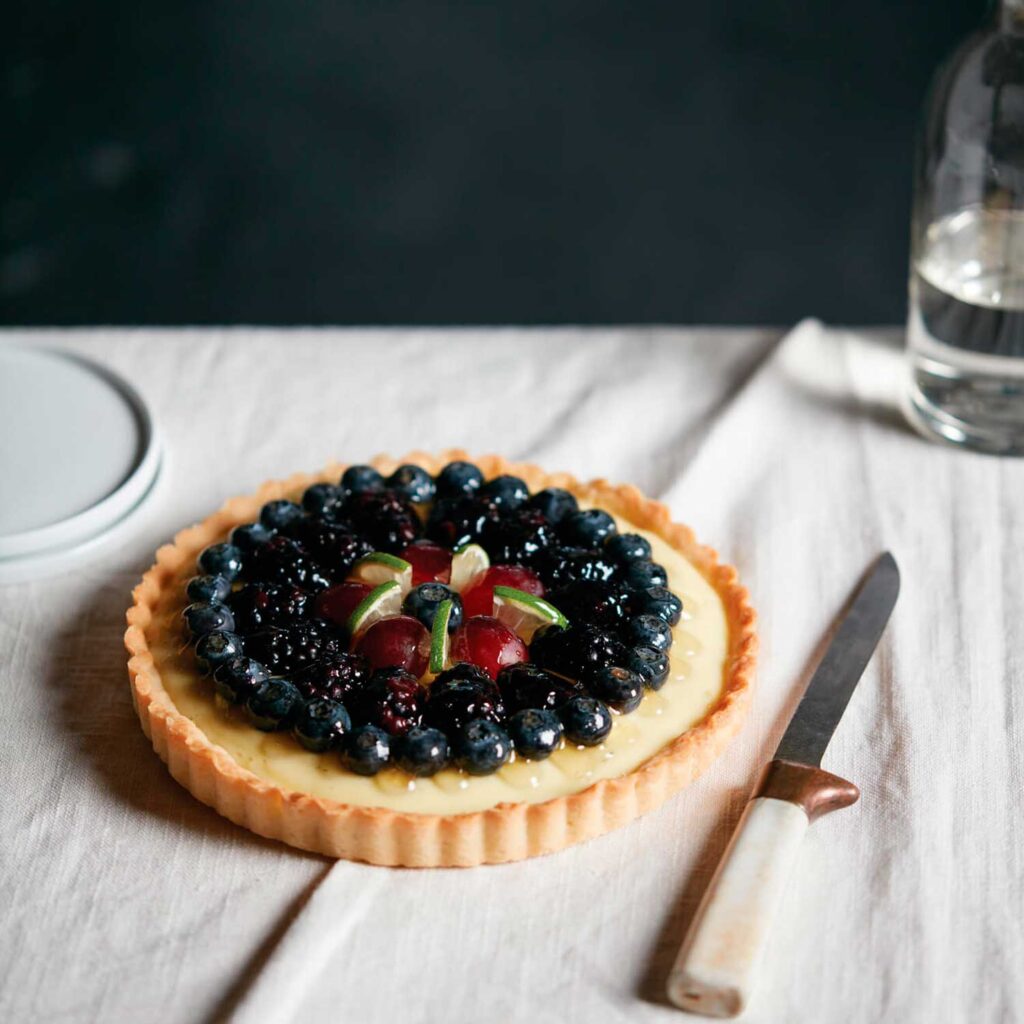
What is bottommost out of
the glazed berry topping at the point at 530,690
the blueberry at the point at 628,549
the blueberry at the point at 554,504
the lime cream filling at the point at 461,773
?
the lime cream filling at the point at 461,773

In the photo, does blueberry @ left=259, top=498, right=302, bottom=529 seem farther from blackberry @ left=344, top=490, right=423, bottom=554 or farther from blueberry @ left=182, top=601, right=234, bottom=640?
blueberry @ left=182, top=601, right=234, bottom=640

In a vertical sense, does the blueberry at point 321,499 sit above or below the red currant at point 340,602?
below

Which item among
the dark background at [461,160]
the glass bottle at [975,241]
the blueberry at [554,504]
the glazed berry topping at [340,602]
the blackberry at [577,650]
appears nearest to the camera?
the blackberry at [577,650]

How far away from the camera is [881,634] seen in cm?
195

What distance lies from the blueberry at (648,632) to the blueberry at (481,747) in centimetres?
24

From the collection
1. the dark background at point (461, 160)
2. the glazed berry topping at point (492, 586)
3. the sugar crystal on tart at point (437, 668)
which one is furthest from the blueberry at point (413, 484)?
the dark background at point (461, 160)

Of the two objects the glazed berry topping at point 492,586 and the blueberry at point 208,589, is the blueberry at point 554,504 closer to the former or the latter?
the glazed berry topping at point 492,586

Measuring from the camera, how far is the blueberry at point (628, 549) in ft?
6.22

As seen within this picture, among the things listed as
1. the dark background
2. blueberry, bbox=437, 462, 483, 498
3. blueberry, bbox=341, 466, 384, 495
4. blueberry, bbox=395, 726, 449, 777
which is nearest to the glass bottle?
blueberry, bbox=437, 462, 483, 498

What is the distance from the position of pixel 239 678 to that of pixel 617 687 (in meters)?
0.44

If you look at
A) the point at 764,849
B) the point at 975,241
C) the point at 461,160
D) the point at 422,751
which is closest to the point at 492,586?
the point at 422,751

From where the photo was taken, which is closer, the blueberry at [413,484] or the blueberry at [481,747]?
the blueberry at [481,747]

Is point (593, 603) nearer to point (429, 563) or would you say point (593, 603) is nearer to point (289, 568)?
point (429, 563)

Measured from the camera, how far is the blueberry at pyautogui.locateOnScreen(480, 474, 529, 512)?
201 cm
